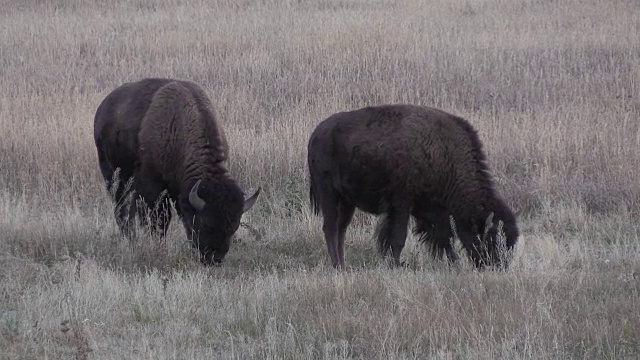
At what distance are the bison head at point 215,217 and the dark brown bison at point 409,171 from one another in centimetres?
89

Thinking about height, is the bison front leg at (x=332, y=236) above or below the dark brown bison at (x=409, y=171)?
below

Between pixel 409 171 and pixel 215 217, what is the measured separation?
1881 millimetres

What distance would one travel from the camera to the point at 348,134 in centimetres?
919

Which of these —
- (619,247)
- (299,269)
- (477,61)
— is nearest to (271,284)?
(299,269)

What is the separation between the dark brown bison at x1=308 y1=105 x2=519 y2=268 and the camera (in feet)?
29.6

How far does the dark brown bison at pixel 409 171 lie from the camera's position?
902 cm

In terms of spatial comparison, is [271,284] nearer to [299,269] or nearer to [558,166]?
[299,269]

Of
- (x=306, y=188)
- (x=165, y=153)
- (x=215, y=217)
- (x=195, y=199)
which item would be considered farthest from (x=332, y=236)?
(x=306, y=188)

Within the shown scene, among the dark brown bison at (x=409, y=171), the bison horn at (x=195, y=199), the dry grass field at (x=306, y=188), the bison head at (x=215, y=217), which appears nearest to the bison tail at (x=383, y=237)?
the dark brown bison at (x=409, y=171)

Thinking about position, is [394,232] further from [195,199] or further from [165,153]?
[165,153]

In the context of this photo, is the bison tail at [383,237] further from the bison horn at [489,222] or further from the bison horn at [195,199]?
the bison horn at [195,199]

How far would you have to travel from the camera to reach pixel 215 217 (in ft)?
30.0

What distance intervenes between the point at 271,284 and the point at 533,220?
13.1ft

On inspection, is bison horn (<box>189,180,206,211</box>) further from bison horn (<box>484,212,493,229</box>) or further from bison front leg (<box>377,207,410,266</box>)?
bison horn (<box>484,212,493,229</box>)
